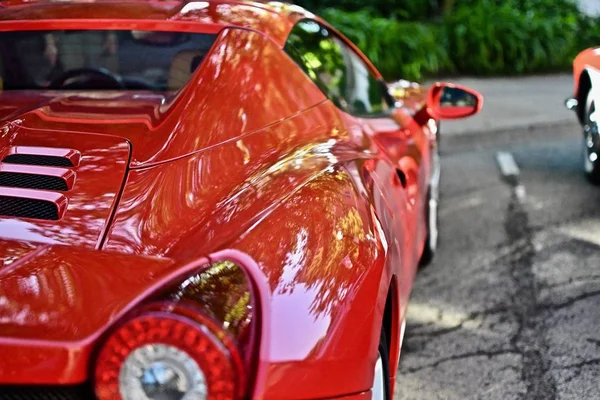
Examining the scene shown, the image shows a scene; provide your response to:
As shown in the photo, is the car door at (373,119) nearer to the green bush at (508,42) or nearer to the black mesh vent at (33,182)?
the black mesh vent at (33,182)

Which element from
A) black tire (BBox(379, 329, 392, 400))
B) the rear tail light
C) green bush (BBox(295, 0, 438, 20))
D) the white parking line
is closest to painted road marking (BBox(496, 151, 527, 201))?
the white parking line

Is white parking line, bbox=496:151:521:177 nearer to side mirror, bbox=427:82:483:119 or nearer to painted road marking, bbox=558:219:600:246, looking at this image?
painted road marking, bbox=558:219:600:246

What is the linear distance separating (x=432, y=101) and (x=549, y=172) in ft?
9.89

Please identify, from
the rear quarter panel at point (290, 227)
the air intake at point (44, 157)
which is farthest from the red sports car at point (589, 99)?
the air intake at point (44, 157)

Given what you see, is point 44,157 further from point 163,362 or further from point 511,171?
point 511,171

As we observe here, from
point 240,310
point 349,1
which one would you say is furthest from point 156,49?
point 349,1

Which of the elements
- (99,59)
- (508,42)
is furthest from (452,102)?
(508,42)

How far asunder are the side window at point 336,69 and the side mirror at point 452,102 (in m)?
0.27

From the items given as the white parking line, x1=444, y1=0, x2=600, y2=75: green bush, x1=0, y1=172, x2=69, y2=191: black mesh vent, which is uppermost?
x1=0, y1=172, x2=69, y2=191: black mesh vent

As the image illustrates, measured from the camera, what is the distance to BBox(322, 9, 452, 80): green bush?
Result: 35.9 feet

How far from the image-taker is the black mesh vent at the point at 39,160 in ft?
8.01

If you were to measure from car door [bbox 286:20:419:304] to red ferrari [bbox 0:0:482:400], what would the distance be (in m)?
0.02

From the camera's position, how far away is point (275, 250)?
6.72 ft

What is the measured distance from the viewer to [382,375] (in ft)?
7.67
